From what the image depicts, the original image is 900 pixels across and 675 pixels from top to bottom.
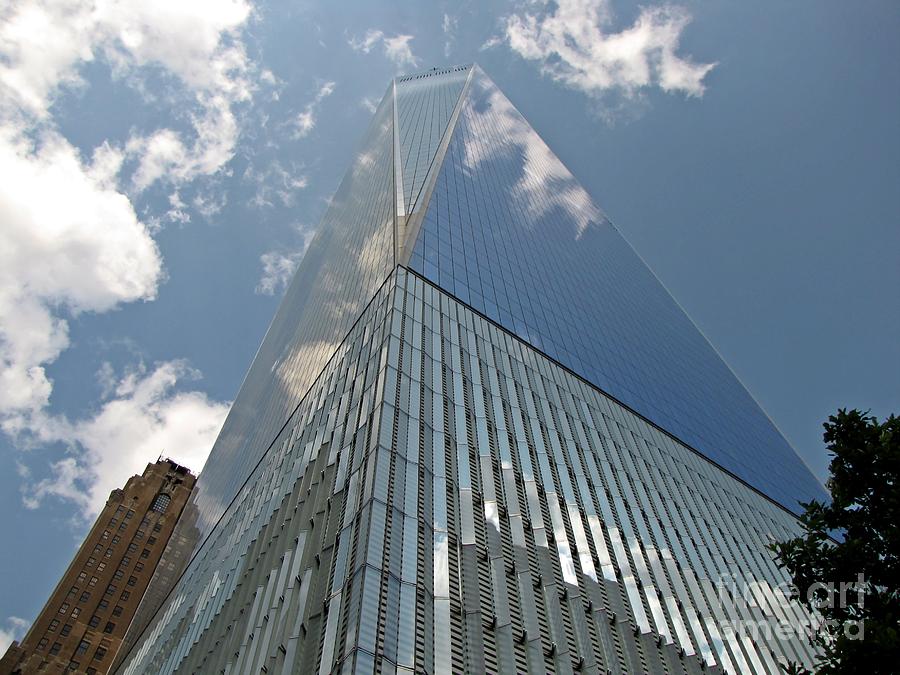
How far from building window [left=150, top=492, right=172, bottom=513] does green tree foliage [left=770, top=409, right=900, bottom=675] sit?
106 metres

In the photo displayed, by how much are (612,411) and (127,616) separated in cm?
7426

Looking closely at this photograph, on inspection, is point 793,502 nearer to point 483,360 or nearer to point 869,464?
point 483,360

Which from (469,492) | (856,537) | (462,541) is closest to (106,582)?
(469,492)

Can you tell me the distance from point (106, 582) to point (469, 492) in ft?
285

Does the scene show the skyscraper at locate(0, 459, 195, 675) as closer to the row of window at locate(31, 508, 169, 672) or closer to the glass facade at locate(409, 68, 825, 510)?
the row of window at locate(31, 508, 169, 672)

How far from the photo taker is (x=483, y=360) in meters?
29.7

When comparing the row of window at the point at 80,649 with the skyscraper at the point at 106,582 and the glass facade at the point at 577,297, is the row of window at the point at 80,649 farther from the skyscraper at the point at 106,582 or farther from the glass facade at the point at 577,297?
the glass facade at the point at 577,297

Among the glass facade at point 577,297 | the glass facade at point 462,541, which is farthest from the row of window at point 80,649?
the glass facade at point 577,297

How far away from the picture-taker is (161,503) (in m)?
104

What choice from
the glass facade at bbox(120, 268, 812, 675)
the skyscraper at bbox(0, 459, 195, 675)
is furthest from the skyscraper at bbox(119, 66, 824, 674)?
the skyscraper at bbox(0, 459, 195, 675)

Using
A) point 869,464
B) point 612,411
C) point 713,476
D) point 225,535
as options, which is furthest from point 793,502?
point 869,464

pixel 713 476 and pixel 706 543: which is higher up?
pixel 713 476

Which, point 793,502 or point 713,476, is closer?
point 713,476

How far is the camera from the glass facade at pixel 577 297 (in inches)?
1604
